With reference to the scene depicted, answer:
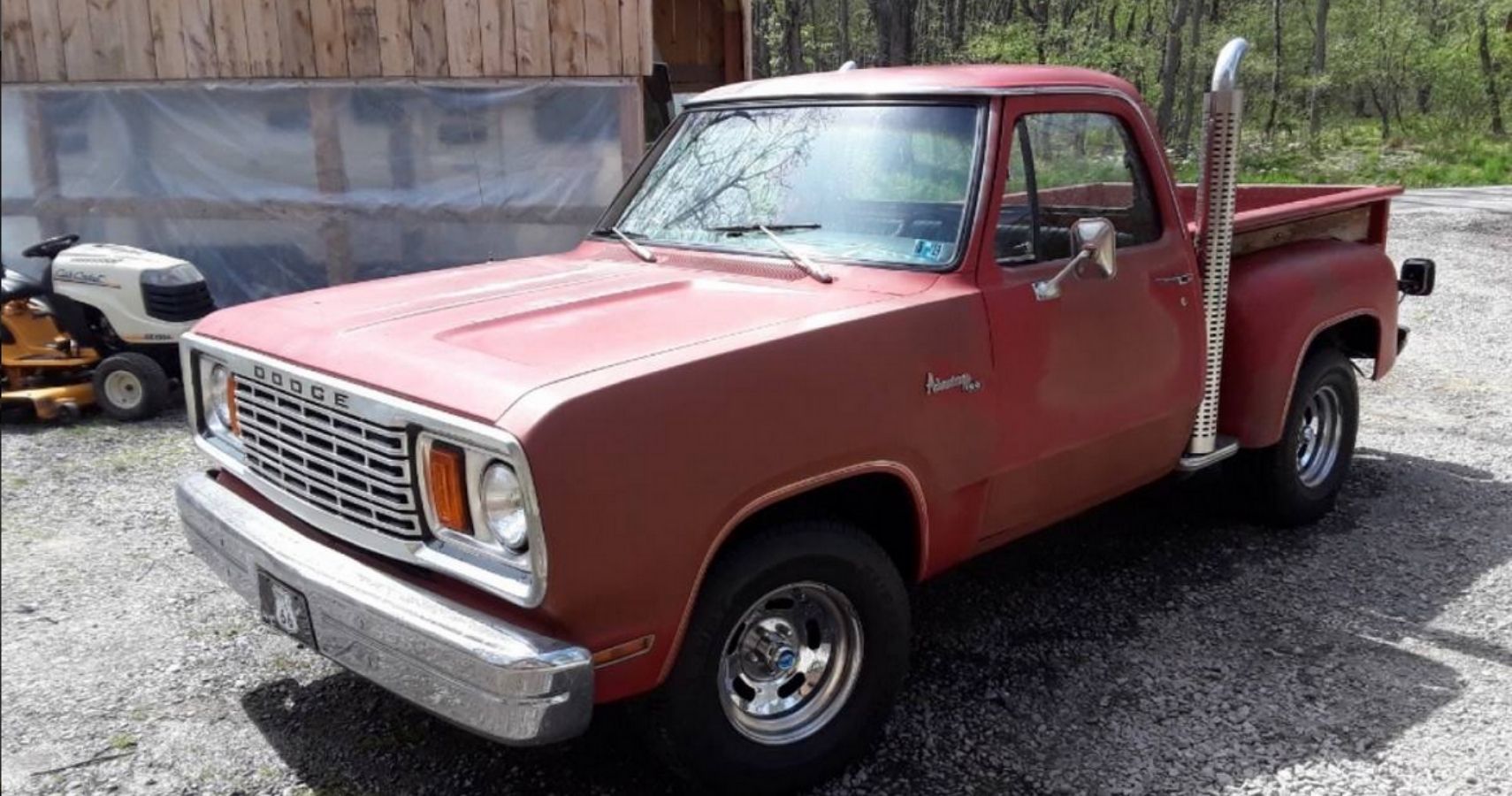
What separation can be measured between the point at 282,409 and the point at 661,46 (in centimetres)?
1082

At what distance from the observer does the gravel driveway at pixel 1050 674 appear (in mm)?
3375

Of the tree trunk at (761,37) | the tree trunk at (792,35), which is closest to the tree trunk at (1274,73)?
the tree trunk at (792,35)

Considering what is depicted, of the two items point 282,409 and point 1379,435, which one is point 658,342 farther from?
point 1379,435

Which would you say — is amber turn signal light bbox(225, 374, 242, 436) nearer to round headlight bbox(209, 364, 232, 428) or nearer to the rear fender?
round headlight bbox(209, 364, 232, 428)

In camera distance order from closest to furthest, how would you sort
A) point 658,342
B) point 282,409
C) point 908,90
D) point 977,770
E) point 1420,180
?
1. point 658,342
2. point 282,409
3. point 977,770
4. point 908,90
5. point 1420,180

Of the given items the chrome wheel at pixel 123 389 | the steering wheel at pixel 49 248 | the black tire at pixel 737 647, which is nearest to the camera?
the black tire at pixel 737 647

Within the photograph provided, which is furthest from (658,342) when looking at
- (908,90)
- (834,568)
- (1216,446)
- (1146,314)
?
(1216,446)

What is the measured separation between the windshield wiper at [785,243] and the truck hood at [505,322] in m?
0.05

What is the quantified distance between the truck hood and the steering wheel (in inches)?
164

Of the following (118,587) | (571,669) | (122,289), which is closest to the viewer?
(571,669)

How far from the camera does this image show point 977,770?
11.2 feet

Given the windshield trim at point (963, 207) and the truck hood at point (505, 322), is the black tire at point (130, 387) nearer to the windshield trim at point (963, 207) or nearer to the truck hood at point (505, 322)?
the truck hood at point (505, 322)

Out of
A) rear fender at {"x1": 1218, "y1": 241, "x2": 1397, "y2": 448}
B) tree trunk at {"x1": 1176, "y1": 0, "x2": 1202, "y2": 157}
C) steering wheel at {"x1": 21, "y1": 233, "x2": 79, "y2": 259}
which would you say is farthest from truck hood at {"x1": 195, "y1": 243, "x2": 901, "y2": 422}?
Answer: tree trunk at {"x1": 1176, "y1": 0, "x2": 1202, "y2": 157}

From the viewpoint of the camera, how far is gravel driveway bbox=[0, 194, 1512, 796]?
11.1 feet
